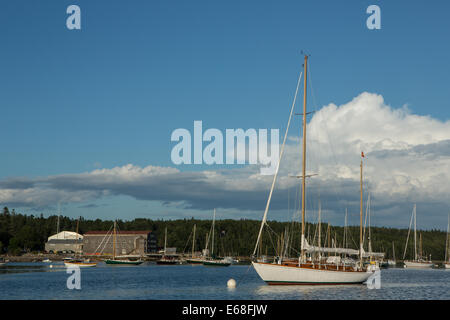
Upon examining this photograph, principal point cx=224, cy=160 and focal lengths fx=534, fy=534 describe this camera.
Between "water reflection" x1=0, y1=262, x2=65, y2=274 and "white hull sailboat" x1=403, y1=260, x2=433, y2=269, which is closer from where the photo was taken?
"water reflection" x1=0, y1=262, x2=65, y2=274

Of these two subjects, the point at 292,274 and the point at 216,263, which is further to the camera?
the point at 216,263

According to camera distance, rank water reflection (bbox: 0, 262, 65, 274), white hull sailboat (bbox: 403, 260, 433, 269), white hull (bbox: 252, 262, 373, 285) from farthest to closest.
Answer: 1. white hull sailboat (bbox: 403, 260, 433, 269)
2. water reflection (bbox: 0, 262, 65, 274)
3. white hull (bbox: 252, 262, 373, 285)

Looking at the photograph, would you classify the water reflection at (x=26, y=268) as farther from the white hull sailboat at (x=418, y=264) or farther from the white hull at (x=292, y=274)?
the white hull sailboat at (x=418, y=264)

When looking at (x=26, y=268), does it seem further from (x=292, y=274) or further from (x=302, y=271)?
(x=302, y=271)

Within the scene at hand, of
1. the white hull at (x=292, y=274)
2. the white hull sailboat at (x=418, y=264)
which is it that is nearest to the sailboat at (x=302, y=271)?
the white hull at (x=292, y=274)

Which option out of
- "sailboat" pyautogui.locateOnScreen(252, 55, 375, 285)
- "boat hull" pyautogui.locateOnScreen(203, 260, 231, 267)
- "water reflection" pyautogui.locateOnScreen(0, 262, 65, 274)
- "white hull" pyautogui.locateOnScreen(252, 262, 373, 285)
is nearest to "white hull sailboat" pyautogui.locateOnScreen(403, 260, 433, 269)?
"boat hull" pyautogui.locateOnScreen(203, 260, 231, 267)

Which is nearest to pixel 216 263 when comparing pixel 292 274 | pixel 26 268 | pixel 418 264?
pixel 26 268

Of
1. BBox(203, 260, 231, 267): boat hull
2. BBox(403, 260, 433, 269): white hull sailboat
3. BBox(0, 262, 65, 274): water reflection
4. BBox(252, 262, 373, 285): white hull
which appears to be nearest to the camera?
BBox(252, 262, 373, 285): white hull

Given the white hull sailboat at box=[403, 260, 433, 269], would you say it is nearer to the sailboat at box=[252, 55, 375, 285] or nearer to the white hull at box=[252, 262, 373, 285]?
the sailboat at box=[252, 55, 375, 285]

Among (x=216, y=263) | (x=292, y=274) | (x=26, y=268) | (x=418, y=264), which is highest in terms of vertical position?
(x=292, y=274)
